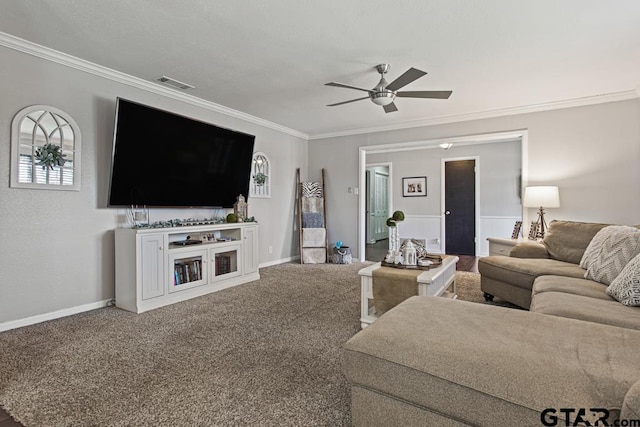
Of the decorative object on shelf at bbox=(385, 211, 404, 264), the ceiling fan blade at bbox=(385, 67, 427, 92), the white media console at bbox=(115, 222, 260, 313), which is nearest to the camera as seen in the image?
the ceiling fan blade at bbox=(385, 67, 427, 92)

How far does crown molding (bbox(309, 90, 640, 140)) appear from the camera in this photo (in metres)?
4.11

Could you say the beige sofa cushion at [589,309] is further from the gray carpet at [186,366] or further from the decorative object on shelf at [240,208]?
the decorative object on shelf at [240,208]

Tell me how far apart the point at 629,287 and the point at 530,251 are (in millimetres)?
1639

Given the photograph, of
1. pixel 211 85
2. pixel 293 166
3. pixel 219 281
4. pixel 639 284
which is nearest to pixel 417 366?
pixel 639 284

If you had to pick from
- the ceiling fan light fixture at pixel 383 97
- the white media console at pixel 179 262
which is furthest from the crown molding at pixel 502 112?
the white media console at pixel 179 262

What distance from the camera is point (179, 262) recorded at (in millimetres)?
3688

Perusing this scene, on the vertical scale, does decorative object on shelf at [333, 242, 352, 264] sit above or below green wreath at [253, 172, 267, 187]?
below

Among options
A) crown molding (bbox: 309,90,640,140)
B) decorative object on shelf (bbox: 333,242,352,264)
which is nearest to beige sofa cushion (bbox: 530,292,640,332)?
crown molding (bbox: 309,90,640,140)

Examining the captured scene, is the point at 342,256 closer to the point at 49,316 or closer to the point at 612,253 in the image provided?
the point at 612,253

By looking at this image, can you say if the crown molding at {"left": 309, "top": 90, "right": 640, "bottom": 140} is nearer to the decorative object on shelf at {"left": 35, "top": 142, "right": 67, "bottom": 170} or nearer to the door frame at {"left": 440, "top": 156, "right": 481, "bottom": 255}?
the door frame at {"left": 440, "top": 156, "right": 481, "bottom": 255}

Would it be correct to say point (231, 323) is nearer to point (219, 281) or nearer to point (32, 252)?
point (219, 281)

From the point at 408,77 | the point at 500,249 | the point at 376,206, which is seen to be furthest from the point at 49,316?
the point at 376,206

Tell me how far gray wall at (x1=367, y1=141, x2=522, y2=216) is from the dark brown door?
0.48ft

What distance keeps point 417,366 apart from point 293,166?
5269 mm
